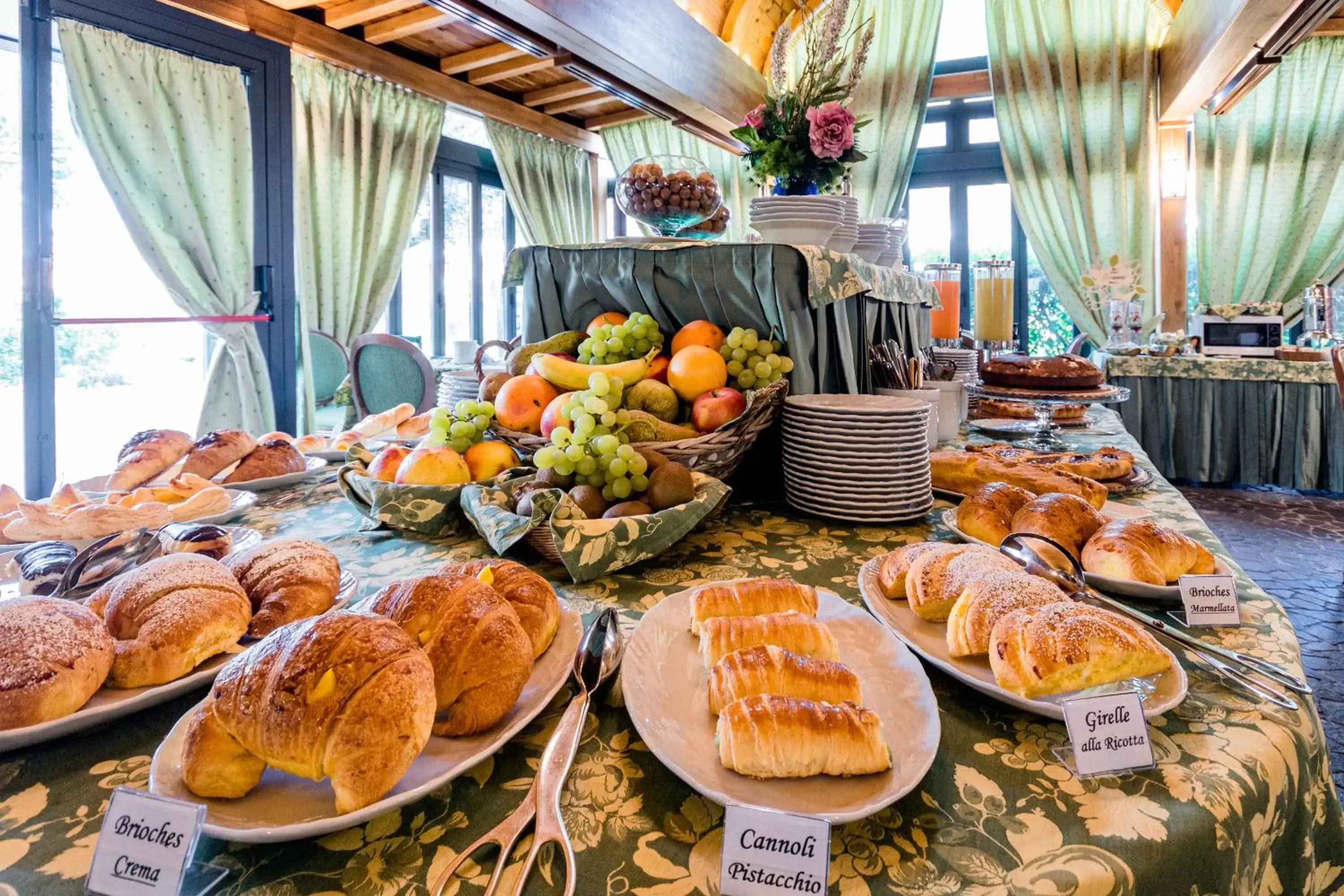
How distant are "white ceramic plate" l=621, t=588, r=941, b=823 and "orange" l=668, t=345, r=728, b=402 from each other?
520 millimetres

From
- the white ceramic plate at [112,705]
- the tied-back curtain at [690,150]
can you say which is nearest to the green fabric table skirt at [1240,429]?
the tied-back curtain at [690,150]

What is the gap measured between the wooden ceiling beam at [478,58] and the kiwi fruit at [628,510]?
454 centimetres

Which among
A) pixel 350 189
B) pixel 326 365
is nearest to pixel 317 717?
pixel 326 365

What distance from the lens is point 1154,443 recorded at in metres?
4.23

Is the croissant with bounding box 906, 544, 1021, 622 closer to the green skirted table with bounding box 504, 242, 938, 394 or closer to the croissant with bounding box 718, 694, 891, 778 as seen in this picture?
the croissant with bounding box 718, 694, 891, 778

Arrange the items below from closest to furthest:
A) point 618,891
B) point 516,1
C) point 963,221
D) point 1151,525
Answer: point 618,891 → point 1151,525 → point 516,1 → point 963,221

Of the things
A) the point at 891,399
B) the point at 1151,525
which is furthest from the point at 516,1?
the point at 1151,525

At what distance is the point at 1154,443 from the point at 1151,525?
4157mm

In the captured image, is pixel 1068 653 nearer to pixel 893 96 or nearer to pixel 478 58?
pixel 478 58

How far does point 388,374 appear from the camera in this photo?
10.2 feet

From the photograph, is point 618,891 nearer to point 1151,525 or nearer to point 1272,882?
point 1272,882

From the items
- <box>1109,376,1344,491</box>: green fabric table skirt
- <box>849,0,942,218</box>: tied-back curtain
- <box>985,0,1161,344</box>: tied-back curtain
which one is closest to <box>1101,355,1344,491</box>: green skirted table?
<box>1109,376,1344,491</box>: green fabric table skirt

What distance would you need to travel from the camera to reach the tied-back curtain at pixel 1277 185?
15.1 feet

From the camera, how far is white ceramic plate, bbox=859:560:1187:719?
0.51 meters
